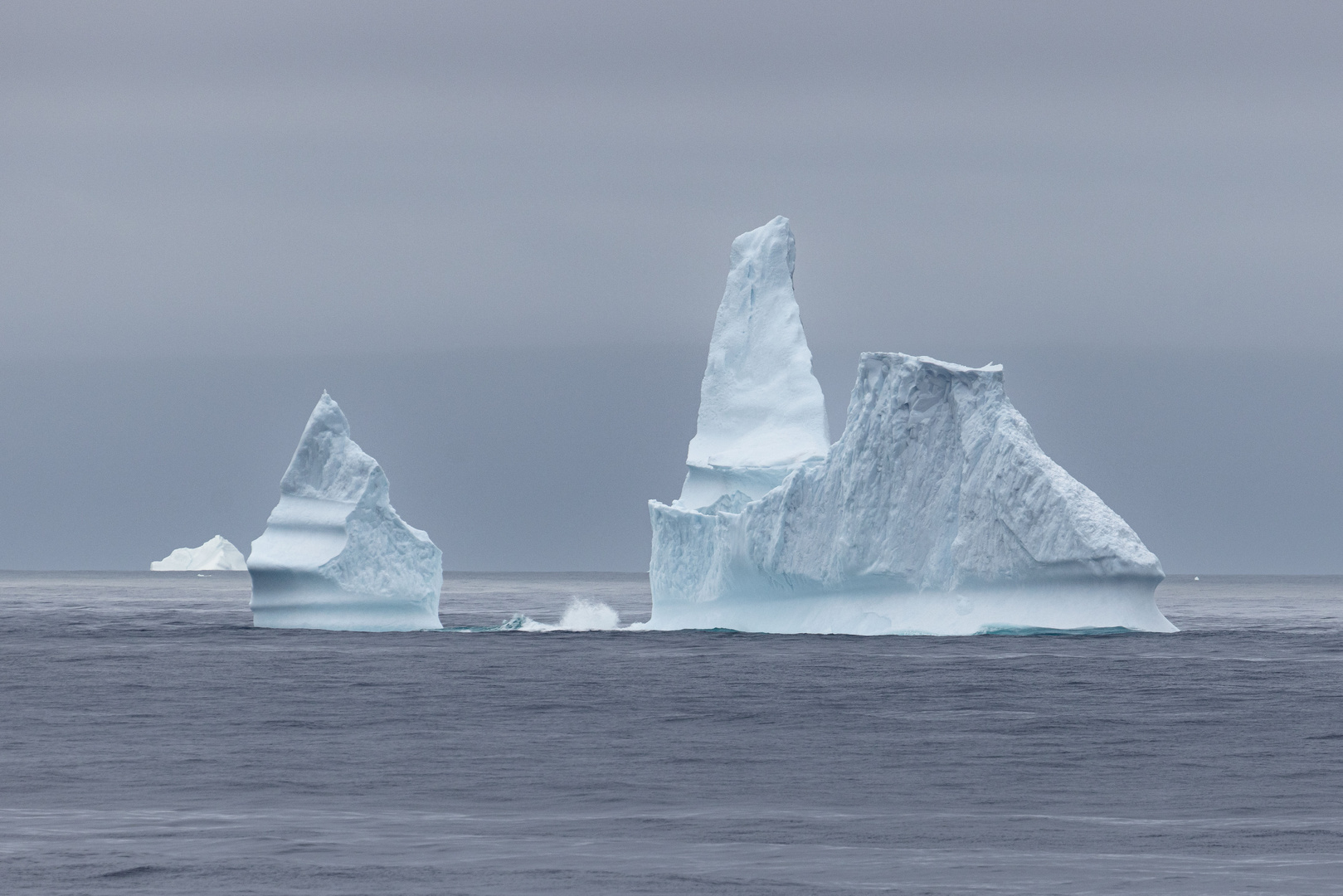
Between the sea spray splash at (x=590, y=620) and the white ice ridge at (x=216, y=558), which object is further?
the white ice ridge at (x=216, y=558)

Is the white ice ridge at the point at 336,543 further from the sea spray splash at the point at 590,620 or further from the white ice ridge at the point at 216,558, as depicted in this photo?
the white ice ridge at the point at 216,558

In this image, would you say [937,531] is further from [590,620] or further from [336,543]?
[590,620]

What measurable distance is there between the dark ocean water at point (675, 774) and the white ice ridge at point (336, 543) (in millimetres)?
3882

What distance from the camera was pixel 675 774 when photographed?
21328 millimetres

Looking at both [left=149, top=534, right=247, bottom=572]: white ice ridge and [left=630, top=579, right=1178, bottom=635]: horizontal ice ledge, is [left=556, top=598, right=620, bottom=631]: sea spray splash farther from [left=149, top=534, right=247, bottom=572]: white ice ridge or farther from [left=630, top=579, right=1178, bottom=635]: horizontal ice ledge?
[left=149, top=534, right=247, bottom=572]: white ice ridge

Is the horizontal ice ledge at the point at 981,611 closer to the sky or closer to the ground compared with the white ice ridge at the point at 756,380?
closer to the ground

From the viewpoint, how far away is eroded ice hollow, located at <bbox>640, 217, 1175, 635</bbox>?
1558 inches

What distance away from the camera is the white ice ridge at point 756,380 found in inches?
1983

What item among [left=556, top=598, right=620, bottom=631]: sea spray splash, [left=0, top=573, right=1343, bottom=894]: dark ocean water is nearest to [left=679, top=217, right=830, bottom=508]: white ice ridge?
[left=0, top=573, right=1343, bottom=894]: dark ocean water

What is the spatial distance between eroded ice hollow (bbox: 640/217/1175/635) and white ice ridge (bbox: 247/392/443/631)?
7133 mm

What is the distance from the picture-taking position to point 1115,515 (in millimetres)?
39438

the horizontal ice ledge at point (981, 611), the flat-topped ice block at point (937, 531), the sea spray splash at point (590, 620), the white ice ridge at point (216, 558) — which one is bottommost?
the white ice ridge at point (216, 558)

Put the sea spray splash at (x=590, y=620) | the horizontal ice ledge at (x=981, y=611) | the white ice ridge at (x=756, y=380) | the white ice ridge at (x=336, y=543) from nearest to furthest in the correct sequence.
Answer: the horizontal ice ledge at (x=981, y=611)
the white ice ridge at (x=336, y=543)
the white ice ridge at (x=756, y=380)
the sea spray splash at (x=590, y=620)

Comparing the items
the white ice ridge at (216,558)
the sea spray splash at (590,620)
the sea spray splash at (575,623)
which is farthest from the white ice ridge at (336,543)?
the white ice ridge at (216,558)
